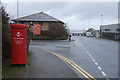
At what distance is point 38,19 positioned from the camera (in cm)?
4988

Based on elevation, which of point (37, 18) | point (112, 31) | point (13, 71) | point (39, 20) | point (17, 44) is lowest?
point (13, 71)

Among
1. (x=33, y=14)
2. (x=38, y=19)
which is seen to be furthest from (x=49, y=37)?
(x=33, y=14)

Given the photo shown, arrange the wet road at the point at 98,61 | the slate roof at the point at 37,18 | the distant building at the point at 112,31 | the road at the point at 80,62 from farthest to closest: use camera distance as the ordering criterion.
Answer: the distant building at the point at 112,31 < the slate roof at the point at 37,18 < the wet road at the point at 98,61 < the road at the point at 80,62

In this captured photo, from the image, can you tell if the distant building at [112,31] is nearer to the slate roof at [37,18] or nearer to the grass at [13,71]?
the slate roof at [37,18]

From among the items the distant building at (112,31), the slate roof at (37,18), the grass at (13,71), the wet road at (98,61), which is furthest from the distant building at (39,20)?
the grass at (13,71)

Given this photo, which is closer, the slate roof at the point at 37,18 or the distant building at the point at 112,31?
the slate roof at the point at 37,18

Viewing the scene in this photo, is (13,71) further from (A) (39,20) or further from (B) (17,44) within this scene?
(A) (39,20)

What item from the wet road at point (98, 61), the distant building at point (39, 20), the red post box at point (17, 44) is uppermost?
the distant building at point (39, 20)

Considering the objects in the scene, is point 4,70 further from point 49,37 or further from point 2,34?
point 49,37

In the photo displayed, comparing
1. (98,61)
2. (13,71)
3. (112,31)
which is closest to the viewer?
(13,71)

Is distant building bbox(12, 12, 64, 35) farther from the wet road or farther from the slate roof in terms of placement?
the wet road

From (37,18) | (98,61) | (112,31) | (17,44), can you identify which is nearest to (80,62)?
(98,61)

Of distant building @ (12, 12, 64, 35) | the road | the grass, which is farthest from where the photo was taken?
distant building @ (12, 12, 64, 35)

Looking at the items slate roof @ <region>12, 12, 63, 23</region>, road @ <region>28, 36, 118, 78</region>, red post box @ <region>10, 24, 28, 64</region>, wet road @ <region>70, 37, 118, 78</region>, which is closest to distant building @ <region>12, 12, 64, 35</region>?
slate roof @ <region>12, 12, 63, 23</region>
